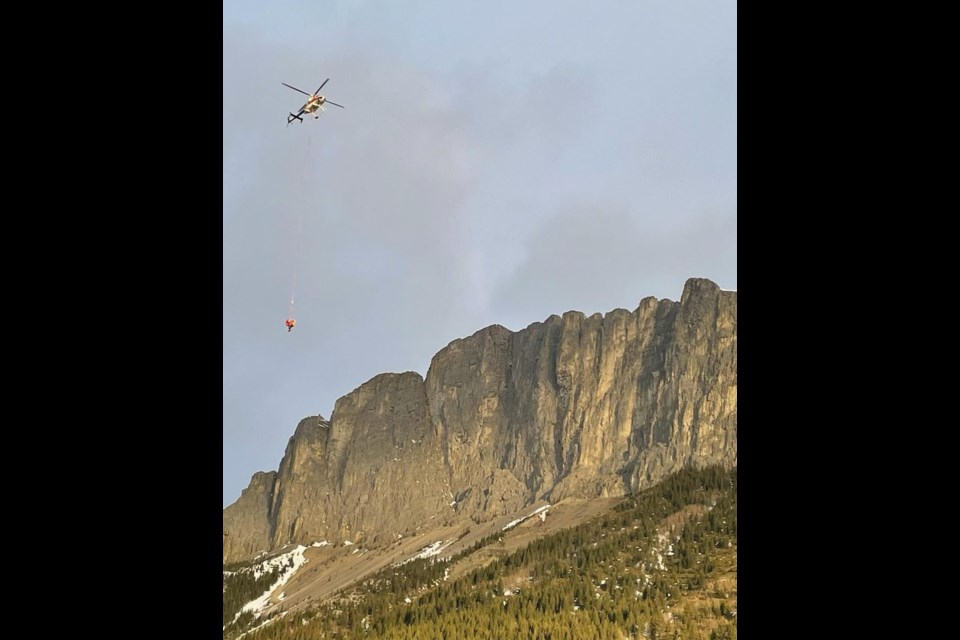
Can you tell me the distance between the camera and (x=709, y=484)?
66.8 meters

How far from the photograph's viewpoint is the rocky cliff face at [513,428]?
10419 cm

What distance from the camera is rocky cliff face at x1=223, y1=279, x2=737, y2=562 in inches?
4102

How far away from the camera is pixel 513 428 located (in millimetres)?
118375
